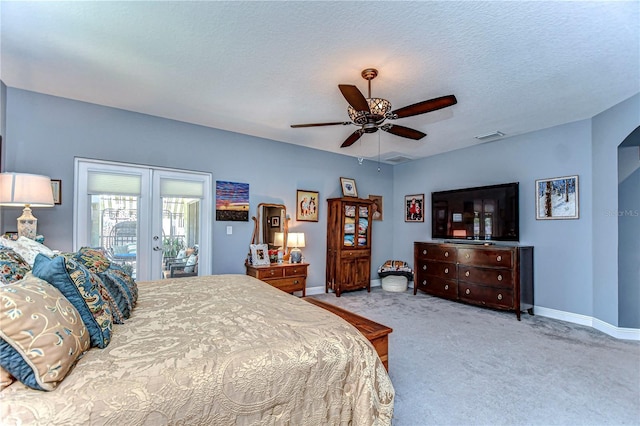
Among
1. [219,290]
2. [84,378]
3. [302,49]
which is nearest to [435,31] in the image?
[302,49]

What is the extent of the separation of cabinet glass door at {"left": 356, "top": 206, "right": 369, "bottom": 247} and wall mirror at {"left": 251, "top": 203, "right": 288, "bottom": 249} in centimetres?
139

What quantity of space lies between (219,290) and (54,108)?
291cm

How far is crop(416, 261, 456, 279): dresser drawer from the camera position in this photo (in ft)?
15.2

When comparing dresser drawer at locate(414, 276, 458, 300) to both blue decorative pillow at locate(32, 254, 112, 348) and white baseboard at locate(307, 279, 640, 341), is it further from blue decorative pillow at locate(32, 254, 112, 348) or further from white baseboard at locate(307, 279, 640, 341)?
blue decorative pillow at locate(32, 254, 112, 348)

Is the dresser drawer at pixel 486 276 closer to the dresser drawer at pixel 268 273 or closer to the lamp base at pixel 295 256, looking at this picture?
the lamp base at pixel 295 256

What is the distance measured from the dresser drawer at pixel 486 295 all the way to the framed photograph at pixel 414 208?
1.67 m

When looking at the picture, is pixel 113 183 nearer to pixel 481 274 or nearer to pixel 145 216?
pixel 145 216

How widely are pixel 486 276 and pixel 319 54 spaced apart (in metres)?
3.67

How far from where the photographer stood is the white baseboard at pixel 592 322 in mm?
3160

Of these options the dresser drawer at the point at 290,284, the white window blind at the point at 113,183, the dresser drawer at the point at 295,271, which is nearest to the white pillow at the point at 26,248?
the white window blind at the point at 113,183

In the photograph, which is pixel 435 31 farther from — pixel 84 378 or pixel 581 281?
pixel 581 281

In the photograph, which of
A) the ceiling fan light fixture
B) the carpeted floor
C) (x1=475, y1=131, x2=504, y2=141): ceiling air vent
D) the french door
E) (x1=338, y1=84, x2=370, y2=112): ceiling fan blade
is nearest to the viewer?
the carpeted floor

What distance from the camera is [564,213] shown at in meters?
3.90

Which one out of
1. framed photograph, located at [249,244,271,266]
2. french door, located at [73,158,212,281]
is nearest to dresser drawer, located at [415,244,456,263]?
framed photograph, located at [249,244,271,266]
